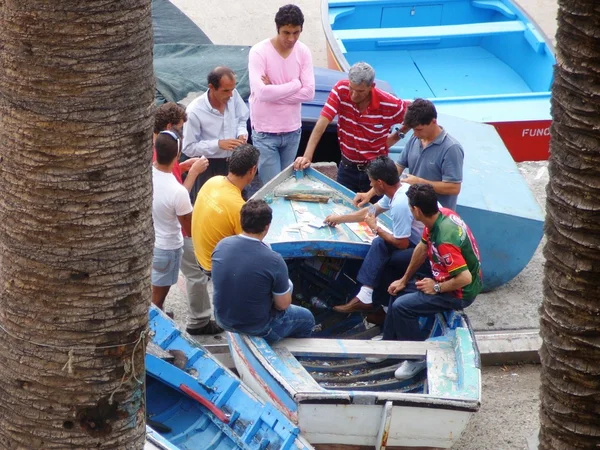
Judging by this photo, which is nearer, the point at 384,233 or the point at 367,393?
the point at 367,393

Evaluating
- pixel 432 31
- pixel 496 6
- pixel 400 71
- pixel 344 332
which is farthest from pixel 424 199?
pixel 496 6

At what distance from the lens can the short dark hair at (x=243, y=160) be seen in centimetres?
670

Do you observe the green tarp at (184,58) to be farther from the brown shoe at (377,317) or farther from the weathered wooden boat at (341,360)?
the brown shoe at (377,317)

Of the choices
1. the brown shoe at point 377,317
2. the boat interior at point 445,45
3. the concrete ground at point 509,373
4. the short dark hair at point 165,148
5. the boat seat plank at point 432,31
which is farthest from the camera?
the boat seat plank at point 432,31

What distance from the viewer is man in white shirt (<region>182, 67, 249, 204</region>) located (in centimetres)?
784

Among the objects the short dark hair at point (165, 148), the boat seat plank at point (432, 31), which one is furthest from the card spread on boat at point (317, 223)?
the boat seat plank at point (432, 31)

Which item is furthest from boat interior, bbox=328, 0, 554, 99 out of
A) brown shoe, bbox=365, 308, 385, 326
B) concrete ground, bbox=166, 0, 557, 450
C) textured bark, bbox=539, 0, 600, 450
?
textured bark, bbox=539, 0, 600, 450

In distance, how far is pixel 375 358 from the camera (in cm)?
658

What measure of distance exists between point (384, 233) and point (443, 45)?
7.33 m

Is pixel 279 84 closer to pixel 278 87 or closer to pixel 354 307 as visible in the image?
pixel 278 87

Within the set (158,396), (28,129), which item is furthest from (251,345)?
(28,129)

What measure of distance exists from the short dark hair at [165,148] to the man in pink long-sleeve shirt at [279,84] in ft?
5.19

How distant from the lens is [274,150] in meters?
8.42

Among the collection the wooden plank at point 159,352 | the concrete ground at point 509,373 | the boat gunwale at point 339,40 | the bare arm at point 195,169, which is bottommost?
the concrete ground at point 509,373
